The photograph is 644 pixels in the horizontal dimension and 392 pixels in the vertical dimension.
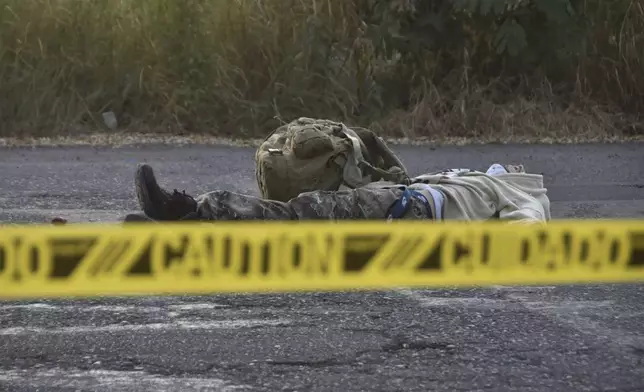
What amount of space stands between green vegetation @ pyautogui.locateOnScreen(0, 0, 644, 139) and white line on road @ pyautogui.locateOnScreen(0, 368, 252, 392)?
805 cm

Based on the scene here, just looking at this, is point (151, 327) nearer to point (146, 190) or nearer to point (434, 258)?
point (146, 190)

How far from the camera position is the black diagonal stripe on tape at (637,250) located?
3.21 metres

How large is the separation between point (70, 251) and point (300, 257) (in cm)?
63

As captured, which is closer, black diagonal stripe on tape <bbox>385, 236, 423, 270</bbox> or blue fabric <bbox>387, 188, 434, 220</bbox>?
black diagonal stripe on tape <bbox>385, 236, 423, 270</bbox>

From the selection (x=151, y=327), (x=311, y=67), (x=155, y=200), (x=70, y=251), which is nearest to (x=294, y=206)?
(x=155, y=200)

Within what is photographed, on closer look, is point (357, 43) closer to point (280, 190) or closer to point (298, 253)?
point (280, 190)

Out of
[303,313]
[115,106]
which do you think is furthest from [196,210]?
[115,106]

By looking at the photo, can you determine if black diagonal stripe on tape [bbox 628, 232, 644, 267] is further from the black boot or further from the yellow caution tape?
the black boot

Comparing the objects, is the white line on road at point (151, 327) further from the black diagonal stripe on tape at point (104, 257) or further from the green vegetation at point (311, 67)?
the green vegetation at point (311, 67)

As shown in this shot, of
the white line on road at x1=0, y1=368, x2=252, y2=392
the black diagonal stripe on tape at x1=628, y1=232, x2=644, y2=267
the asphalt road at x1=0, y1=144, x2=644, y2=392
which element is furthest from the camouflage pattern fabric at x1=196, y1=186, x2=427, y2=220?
the black diagonal stripe on tape at x1=628, y1=232, x2=644, y2=267

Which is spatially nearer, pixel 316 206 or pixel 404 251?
pixel 404 251

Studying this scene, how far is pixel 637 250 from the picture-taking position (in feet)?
10.6

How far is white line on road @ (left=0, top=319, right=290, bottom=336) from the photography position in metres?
3.77

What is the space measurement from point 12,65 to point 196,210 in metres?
8.02
